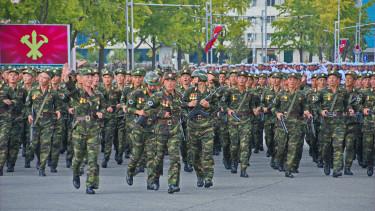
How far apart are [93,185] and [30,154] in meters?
4.16

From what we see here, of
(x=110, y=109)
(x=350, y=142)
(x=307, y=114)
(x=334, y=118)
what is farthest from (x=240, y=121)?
(x=110, y=109)

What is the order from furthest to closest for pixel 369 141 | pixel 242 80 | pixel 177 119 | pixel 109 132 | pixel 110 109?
1. pixel 109 132
2. pixel 110 109
3. pixel 242 80
4. pixel 369 141
5. pixel 177 119

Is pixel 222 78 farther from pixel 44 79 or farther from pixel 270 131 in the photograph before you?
pixel 44 79

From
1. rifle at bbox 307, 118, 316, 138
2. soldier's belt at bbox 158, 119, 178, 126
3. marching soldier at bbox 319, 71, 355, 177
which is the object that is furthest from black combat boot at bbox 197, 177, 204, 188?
rifle at bbox 307, 118, 316, 138

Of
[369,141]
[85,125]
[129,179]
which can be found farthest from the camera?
[369,141]

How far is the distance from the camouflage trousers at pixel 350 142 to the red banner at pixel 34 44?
894cm

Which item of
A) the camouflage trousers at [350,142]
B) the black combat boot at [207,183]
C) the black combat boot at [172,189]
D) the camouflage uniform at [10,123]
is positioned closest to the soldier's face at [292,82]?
the camouflage trousers at [350,142]

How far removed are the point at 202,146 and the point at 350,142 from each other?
3441 millimetres

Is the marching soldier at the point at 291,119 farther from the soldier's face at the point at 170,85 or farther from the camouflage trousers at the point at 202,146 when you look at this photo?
the soldier's face at the point at 170,85

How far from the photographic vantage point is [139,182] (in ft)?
56.5

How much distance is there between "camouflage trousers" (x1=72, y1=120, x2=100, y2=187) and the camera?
608 inches

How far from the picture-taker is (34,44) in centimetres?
2564

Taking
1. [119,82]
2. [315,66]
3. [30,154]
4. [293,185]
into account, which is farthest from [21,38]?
[315,66]

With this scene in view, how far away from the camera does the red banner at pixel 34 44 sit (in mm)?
25578
